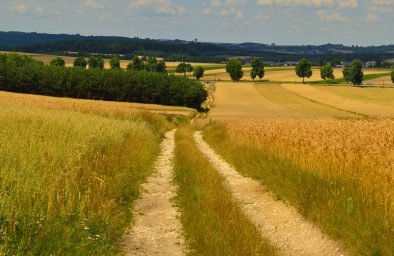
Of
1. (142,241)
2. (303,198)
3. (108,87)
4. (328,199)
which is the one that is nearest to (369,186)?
(328,199)


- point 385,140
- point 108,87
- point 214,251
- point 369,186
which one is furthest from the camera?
point 108,87

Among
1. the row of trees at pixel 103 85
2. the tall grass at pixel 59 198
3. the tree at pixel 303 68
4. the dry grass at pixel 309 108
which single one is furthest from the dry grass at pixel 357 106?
the tree at pixel 303 68

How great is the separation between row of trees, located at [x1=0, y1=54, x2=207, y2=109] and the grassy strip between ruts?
282ft

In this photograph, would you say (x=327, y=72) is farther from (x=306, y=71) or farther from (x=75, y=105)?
(x=75, y=105)

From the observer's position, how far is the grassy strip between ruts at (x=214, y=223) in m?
7.73

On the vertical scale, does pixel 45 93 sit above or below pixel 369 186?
below

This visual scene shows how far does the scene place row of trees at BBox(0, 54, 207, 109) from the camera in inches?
3895

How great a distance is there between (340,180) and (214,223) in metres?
3.46

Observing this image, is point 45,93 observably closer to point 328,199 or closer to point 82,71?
point 82,71

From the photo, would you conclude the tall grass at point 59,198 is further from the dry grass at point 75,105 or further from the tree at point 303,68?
the tree at point 303,68

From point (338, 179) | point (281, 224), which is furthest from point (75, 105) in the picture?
point (338, 179)

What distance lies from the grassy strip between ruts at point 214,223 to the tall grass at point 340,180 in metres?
1.53

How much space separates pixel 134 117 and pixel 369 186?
32.7m

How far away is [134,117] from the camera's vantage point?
1604 inches
